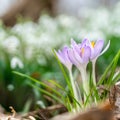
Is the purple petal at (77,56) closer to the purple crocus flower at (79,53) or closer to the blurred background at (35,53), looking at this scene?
the purple crocus flower at (79,53)

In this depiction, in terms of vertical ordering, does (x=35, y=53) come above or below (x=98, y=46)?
below

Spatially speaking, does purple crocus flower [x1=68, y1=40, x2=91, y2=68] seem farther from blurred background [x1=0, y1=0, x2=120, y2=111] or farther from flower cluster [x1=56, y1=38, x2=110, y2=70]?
blurred background [x1=0, y1=0, x2=120, y2=111]

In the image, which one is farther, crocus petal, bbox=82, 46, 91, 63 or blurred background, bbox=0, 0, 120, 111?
blurred background, bbox=0, 0, 120, 111

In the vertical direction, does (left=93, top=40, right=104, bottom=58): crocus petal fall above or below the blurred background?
above

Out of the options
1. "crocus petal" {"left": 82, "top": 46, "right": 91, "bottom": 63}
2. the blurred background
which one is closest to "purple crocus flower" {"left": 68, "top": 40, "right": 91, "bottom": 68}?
"crocus petal" {"left": 82, "top": 46, "right": 91, "bottom": 63}

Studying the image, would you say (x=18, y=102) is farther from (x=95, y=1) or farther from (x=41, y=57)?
(x=95, y=1)

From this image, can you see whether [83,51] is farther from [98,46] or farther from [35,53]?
[35,53]

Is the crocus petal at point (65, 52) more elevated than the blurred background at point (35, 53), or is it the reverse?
the crocus petal at point (65, 52)

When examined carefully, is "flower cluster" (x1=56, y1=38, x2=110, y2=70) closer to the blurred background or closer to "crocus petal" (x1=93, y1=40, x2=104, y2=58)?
"crocus petal" (x1=93, y1=40, x2=104, y2=58)

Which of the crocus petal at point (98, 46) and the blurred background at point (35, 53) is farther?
the blurred background at point (35, 53)

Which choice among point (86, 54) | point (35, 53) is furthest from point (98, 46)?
point (35, 53)

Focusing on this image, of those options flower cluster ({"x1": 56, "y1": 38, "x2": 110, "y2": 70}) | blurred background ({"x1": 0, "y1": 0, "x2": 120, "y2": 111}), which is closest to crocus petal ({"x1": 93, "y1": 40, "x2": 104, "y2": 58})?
flower cluster ({"x1": 56, "y1": 38, "x2": 110, "y2": 70})

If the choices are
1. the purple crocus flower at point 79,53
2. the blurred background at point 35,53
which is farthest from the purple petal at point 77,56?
the blurred background at point 35,53
